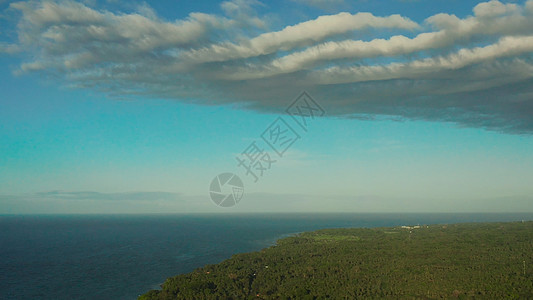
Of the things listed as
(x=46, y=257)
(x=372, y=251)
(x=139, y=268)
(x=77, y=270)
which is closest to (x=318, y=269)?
(x=372, y=251)

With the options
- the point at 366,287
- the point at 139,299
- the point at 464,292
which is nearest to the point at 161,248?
the point at 139,299

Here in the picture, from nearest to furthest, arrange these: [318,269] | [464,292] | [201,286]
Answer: [464,292] < [201,286] < [318,269]

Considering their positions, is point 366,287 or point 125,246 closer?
point 366,287

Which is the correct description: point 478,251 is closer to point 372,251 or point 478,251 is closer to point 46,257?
point 372,251

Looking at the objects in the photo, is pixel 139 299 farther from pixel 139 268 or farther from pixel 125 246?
pixel 125 246

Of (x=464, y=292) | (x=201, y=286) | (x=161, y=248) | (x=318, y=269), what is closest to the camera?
(x=464, y=292)

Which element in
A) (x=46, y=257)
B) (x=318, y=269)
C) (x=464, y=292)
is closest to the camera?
(x=464, y=292)
